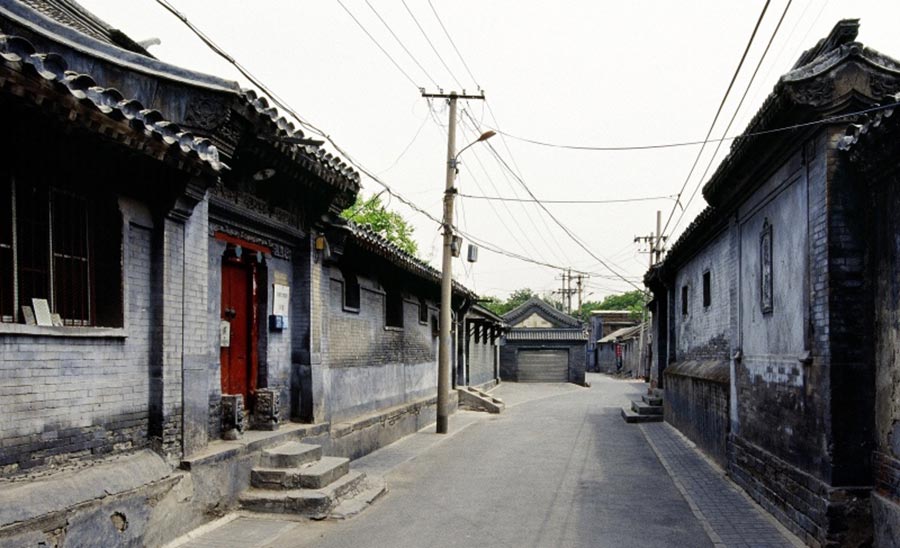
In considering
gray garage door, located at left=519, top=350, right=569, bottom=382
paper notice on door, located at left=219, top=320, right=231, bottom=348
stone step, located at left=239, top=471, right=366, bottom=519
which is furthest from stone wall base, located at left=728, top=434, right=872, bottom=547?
gray garage door, located at left=519, top=350, right=569, bottom=382

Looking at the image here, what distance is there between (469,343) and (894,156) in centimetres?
2266

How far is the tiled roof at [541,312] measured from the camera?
4743 centimetres

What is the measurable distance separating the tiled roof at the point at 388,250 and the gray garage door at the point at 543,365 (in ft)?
95.7

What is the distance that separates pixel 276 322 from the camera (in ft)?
32.4

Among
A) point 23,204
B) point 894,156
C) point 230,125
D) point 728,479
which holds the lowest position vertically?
point 728,479

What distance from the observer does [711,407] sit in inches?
490

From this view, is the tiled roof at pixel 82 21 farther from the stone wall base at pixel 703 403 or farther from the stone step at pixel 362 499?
the stone wall base at pixel 703 403

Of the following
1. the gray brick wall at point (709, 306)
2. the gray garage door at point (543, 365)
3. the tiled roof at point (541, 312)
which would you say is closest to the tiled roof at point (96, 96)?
the gray brick wall at point (709, 306)

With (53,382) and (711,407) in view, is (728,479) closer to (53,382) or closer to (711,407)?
(711,407)

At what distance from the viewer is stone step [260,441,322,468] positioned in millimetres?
8516

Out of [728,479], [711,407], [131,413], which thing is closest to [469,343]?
[711,407]

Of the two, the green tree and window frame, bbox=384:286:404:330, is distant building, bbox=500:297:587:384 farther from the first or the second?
window frame, bbox=384:286:404:330

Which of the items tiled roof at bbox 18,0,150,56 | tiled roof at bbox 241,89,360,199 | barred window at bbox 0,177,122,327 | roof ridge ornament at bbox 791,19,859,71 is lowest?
barred window at bbox 0,177,122,327

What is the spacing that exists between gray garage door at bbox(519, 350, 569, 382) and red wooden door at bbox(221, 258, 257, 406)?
3733 cm
